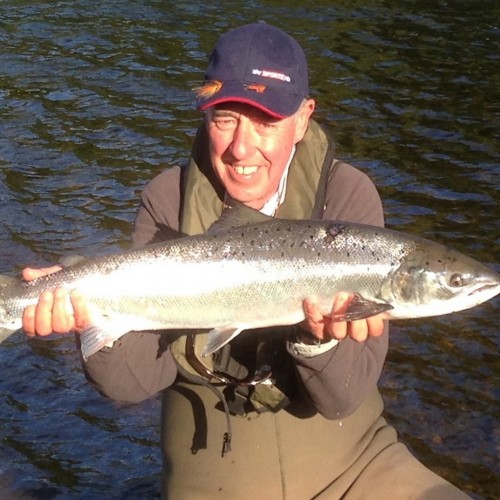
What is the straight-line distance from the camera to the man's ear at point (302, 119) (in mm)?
4320

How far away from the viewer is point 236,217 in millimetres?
4016

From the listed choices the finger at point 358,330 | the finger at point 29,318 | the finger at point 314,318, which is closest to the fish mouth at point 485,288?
the finger at point 358,330

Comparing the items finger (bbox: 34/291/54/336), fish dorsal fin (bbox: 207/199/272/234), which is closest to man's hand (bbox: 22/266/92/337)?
finger (bbox: 34/291/54/336)

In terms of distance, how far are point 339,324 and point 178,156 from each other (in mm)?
7290

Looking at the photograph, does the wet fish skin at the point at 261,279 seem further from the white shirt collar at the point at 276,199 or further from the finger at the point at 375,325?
the white shirt collar at the point at 276,199

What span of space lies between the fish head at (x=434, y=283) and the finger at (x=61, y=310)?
126cm

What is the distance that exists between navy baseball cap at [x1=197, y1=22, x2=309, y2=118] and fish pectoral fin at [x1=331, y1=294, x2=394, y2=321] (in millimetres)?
863

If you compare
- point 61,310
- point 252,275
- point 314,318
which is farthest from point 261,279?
point 61,310

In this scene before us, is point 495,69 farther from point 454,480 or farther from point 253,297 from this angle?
point 253,297

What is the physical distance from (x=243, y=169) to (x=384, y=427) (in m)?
1.36

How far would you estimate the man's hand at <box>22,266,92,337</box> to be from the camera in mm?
3980

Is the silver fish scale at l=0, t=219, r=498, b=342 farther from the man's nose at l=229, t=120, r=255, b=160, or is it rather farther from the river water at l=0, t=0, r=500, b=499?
the river water at l=0, t=0, r=500, b=499

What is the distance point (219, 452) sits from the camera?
437cm

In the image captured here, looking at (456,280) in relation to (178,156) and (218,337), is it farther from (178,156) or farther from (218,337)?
(178,156)
